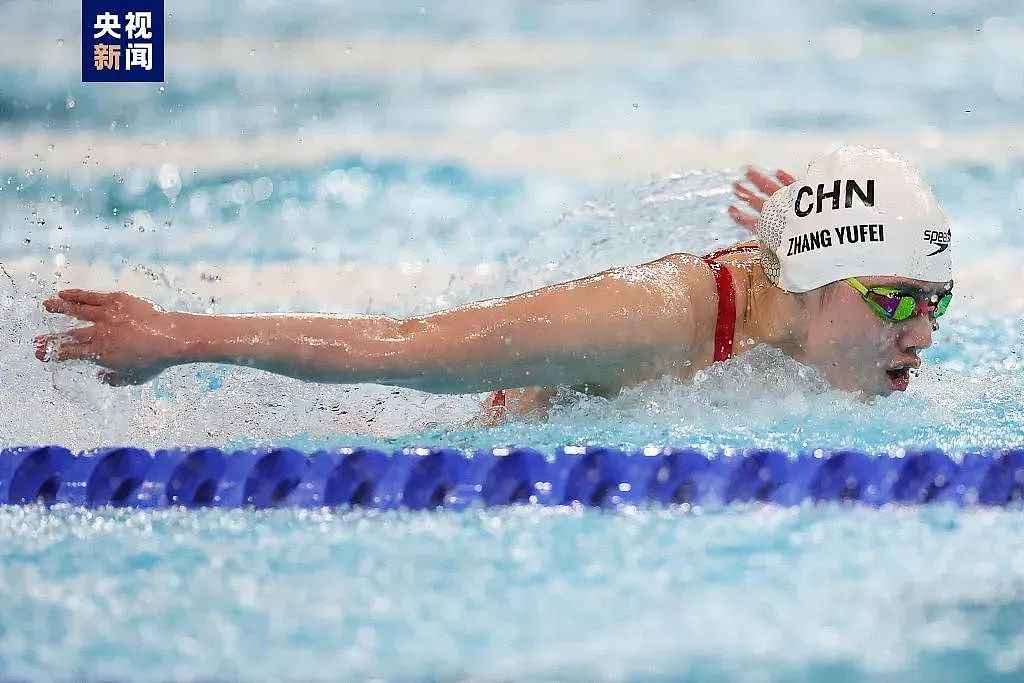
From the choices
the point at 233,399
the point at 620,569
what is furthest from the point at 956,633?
the point at 233,399

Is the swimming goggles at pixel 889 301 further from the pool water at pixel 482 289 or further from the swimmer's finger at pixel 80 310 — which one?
the swimmer's finger at pixel 80 310

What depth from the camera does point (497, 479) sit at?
84.3 inches

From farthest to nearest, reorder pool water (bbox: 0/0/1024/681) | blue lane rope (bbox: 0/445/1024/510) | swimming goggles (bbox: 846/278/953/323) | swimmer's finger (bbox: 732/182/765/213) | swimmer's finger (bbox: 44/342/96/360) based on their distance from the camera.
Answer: swimmer's finger (bbox: 732/182/765/213) < swimming goggles (bbox: 846/278/953/323) < blue lane rope (bbox: 0/445/1024/510) < swimmer's finger (bbox: 44/342/96/360) < pool water (bbox: 0/0/1024/681)

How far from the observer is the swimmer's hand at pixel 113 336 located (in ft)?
6.40

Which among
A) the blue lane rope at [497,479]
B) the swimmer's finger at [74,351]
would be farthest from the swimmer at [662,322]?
the blue lane rope at [497,479]

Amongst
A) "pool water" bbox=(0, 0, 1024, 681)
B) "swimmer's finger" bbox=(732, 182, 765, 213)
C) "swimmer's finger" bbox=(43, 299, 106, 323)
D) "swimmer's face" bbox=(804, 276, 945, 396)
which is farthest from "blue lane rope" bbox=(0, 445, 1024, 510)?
"swimmer's finger" bbox=(732, 182, 765, 213)

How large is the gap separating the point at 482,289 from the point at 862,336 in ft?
8.89

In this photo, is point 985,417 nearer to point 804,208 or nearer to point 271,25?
point 804,208

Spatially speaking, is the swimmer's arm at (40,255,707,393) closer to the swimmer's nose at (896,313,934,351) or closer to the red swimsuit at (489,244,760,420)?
the red swimsuit at (489,244,760,420)

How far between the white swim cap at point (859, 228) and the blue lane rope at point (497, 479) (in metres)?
0.34

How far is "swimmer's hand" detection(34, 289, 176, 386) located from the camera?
6.40ft

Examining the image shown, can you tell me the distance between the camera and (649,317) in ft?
7.11

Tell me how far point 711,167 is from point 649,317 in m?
3.57

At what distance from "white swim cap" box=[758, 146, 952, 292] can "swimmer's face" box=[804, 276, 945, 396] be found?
0.02 meters
